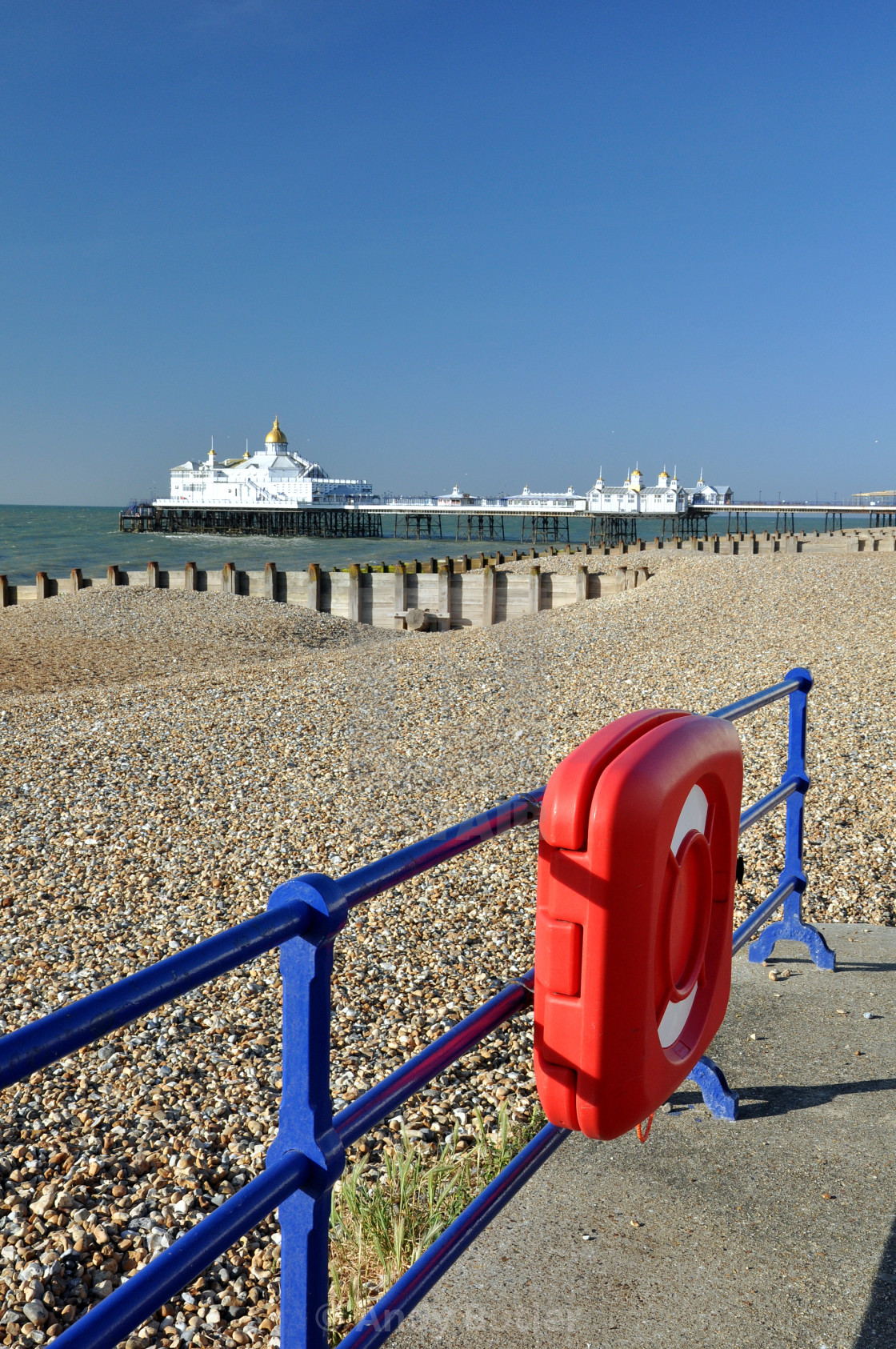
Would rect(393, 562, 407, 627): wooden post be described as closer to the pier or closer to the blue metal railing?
the blue metal railing

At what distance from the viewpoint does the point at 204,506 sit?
9731 cm

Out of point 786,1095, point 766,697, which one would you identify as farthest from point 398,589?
point 786,1095

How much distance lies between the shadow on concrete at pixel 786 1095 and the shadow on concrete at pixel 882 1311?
60cm

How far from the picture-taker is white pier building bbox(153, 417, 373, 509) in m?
100

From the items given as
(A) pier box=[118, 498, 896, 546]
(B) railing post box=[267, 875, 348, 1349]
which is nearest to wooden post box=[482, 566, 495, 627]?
(B) railing post box=[267, 875, 348, 1349]

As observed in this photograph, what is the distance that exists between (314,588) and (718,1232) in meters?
16.9

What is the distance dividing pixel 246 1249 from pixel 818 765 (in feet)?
17.6

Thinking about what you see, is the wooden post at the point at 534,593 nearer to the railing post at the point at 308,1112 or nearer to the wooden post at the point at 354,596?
the wooden post at the point at 354,596

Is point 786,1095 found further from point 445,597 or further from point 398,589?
point 398,589

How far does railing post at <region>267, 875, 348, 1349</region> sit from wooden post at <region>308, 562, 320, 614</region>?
57.2ft

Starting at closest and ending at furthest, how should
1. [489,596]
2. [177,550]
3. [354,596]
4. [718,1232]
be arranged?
[718,1232]
[489,596]
[354,596]
[177,550]

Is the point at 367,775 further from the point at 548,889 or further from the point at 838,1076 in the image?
the point at 548,889

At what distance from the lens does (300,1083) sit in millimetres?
1358

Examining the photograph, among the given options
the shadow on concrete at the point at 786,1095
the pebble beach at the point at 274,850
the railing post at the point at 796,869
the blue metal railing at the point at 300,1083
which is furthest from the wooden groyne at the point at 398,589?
the blue metal railing at the point at 300,1083
